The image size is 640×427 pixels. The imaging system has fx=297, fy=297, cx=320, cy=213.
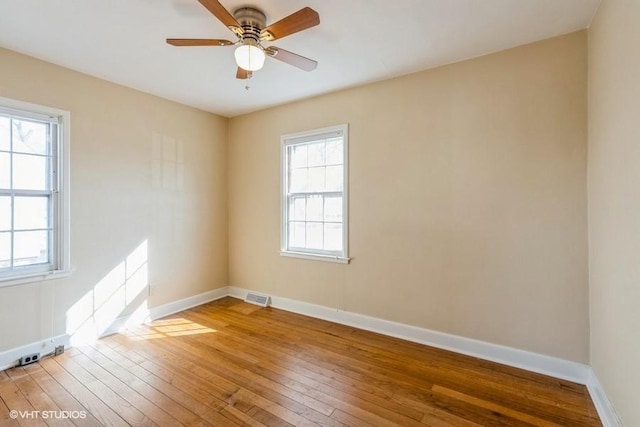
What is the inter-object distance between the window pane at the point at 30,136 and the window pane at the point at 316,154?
8.53ft

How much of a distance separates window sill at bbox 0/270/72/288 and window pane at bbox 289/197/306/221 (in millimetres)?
2352

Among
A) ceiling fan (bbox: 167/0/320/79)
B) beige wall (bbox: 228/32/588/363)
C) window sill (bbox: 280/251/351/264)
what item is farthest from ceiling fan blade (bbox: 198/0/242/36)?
window sill (bbox: 280/251/351/264)

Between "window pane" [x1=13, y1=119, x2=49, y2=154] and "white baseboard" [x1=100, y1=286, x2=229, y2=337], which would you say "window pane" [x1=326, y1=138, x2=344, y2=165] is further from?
"window pane" [x1=13, y1=119, x2=49, y2=154]

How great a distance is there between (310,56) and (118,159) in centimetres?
229

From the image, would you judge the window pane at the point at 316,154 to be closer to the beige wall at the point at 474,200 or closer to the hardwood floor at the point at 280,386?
the beige wall at the point at 474,200

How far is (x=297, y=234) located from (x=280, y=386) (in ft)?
6.36

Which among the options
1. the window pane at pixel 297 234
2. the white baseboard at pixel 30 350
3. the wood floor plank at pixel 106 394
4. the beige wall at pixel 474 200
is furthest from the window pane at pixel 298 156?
the white baseboard at pixel 30 350

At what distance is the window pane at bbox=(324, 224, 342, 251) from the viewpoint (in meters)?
3.48

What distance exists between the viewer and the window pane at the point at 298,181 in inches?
149

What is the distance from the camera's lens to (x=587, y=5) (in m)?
1.93

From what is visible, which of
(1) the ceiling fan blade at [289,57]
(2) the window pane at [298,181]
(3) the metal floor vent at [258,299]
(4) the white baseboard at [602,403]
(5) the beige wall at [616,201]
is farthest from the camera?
(3) the metal floor vent at [258,299]

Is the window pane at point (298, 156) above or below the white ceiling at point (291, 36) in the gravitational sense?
below

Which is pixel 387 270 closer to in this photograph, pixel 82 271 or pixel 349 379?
pixel 349 379

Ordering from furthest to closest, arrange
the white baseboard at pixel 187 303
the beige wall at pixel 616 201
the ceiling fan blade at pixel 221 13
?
the white baseboard at pixel 187 303 → the ceiling fan blade at pixel 221 13 → the beige wall at pixel 616 201
